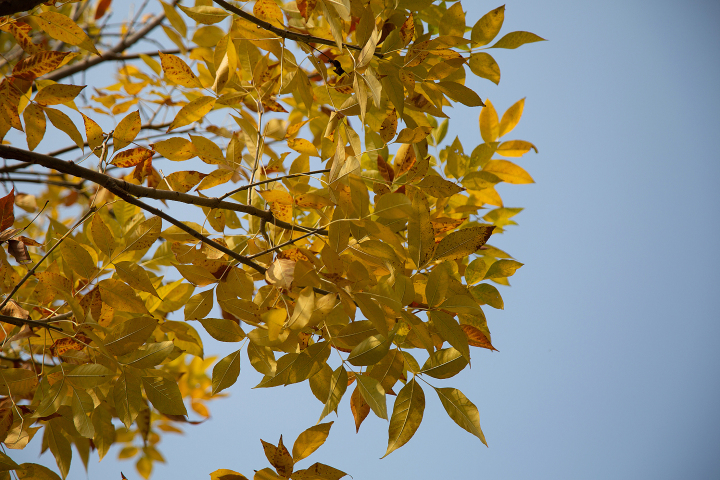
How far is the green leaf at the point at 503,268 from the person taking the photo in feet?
1.87

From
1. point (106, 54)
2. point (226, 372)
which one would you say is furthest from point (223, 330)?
point (106, 54)

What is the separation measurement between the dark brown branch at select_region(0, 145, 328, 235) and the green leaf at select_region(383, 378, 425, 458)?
0.66 feet

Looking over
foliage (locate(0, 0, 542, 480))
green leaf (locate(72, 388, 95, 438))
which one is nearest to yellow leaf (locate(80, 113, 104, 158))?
foliage (locate(0, 0, 542, 480))

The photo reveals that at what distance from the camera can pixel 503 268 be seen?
57 cm

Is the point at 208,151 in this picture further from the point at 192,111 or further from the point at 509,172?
the point at 509,172

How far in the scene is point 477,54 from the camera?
1.93 feet

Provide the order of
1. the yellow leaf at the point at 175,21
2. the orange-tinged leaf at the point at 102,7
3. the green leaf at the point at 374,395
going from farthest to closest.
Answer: the orange-tinged leaf at the point at 102,7, the yellow leaf at the point at 175,21, the green leaf at the point at 374,395

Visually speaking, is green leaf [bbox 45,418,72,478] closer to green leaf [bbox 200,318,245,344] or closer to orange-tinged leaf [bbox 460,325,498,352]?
green leaf [bbox 200,318,245,344]

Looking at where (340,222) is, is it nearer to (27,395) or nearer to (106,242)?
(106,242)

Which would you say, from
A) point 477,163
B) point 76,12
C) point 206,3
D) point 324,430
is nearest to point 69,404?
point 324,430

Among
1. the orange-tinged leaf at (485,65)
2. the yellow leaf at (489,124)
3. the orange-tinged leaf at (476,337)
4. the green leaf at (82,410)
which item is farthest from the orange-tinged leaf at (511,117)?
the green leaf at (82,410)

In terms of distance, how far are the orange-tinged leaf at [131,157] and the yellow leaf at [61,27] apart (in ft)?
0.40

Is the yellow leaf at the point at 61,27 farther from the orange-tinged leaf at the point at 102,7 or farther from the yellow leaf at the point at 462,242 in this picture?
the orange-tinged leaf at the point at 102,7

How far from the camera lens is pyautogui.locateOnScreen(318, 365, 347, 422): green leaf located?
1.55ft
